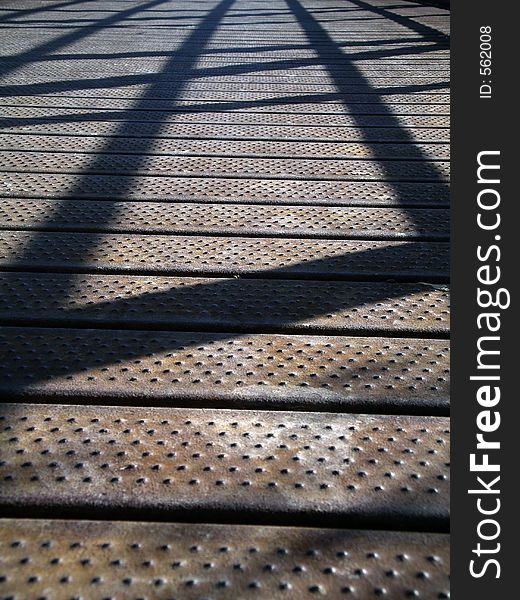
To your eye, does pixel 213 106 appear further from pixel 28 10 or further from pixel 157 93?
pixel 28 10

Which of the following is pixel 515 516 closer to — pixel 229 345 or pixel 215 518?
pixel 215 518

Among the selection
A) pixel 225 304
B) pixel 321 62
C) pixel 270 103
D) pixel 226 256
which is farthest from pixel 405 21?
pixel 225 304

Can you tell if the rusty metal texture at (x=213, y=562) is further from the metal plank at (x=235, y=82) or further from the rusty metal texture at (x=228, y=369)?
the metal plank at (x=235, y=82)

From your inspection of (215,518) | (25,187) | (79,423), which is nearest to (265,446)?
(215,518)

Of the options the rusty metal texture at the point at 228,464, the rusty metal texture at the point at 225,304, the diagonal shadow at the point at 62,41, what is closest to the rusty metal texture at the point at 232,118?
the diagonal shadow at the point at 62,41

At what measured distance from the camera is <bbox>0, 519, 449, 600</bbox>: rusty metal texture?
3.37 feet

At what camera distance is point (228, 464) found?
1261mm

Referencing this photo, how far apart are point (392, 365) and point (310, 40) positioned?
4834 mm

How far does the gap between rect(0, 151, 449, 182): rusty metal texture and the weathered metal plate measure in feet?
1.10

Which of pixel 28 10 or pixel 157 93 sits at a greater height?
pixel 28 10

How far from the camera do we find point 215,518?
115cm

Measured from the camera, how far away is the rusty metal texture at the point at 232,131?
3.21 m

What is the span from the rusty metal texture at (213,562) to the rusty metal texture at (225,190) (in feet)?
4.74

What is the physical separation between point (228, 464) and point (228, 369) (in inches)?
11.5
